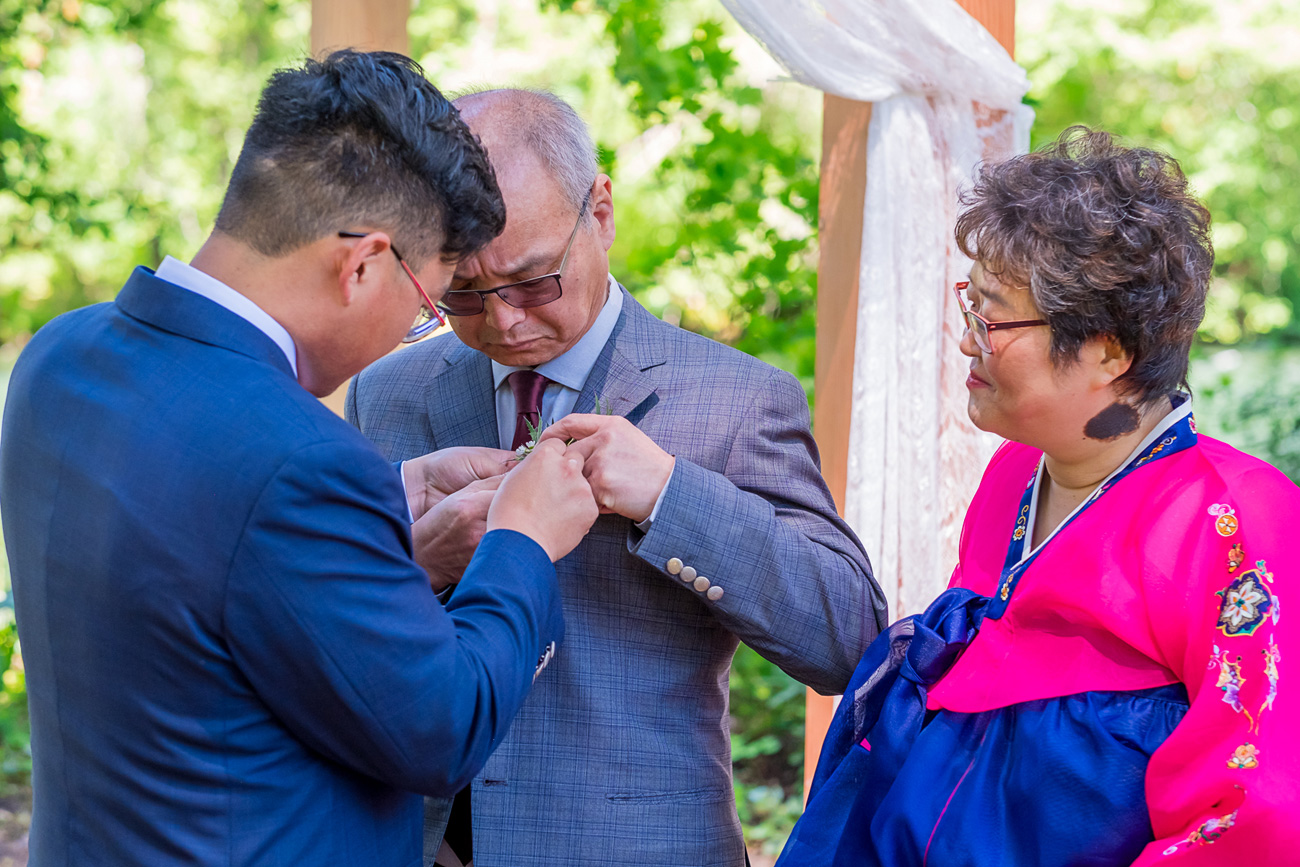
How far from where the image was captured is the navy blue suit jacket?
4.05 feet

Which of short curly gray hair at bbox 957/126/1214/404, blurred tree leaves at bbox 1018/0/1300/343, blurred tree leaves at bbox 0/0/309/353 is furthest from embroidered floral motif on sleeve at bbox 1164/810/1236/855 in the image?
blurred tree leaves at bbox 0/0/309/353

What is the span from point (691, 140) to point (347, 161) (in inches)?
140

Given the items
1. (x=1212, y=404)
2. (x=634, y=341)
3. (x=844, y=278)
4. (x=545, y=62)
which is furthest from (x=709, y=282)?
(x=545, y=62)

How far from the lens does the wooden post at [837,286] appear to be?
274 centimetres

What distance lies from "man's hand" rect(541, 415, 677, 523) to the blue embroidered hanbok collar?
56 cm

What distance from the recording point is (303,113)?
1374 mm

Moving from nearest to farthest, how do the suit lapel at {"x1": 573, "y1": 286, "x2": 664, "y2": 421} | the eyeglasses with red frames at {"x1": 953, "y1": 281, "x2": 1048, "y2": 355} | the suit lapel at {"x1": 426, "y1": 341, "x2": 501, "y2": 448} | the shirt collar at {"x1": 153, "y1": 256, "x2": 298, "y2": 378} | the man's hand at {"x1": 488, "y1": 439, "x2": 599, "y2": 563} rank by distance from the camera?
1. the shirt collar at {"x1": 153, "y1": 256, "x2": 298, "y2": 378}
2. the man's hand at {"x1": 488, "y1": 439, "x2": 599, "y2": 563}
3. the eyeglasses with red frames at {"x1": 953, "y1": 281, "x2": 1048, "y2": 355}
4. the suit lapel at {"x1": 573, "y1": 286, "x2": 664, "y2": 421}
5. the suit lapel at {"x1": 426, "y1": 341, "x2": 501, "y2": 448}

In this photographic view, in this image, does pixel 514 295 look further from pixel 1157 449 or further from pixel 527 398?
pixel 1157 449

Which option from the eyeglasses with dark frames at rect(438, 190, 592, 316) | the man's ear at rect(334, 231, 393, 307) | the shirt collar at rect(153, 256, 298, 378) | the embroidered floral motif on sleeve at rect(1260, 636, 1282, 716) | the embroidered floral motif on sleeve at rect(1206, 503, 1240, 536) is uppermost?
the man's ear at rect(334, 231, 393, 307)

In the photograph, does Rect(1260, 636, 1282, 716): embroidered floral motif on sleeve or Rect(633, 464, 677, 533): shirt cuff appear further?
Rect(633, 464, 677, 533): shirt cuff

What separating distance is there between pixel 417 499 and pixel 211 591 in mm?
810

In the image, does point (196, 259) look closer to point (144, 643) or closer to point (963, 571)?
point (144, 643)

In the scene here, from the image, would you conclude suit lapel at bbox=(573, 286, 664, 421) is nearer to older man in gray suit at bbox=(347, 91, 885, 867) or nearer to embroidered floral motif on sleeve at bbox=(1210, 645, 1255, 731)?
older man in gray suit at bbox=(347, 91, 885, 867)

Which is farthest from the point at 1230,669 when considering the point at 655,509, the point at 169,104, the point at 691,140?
the point at 169,104
